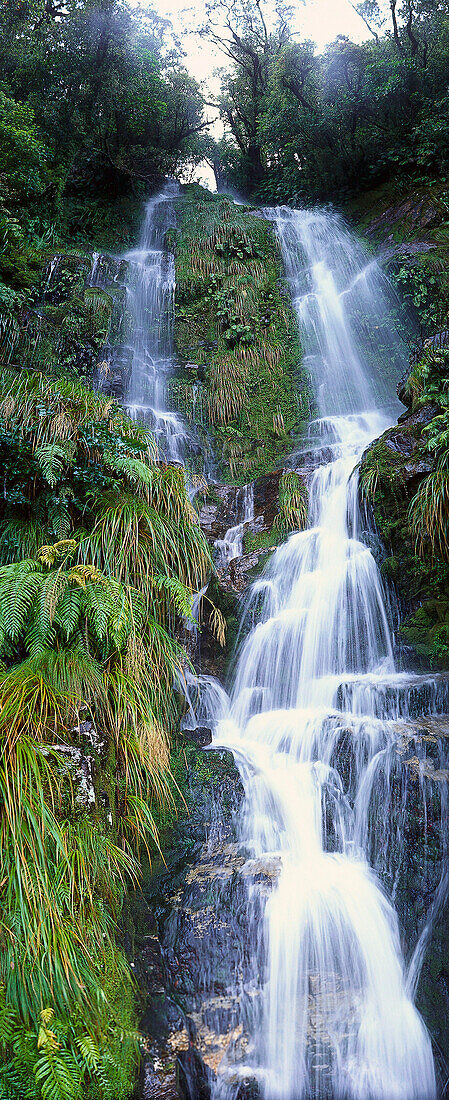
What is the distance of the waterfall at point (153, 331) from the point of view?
10039mm

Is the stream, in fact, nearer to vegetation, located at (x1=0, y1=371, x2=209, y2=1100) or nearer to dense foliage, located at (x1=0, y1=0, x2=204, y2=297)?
vegetation, located at (x1=0, y1=371, x2=209, y2=1100)

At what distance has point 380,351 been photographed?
11.4 meters

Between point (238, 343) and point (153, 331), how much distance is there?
1772 mm

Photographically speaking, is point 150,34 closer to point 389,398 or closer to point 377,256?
point 377,256

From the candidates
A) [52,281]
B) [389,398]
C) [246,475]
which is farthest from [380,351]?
[52,281]

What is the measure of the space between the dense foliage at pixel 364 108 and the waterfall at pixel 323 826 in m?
11.0

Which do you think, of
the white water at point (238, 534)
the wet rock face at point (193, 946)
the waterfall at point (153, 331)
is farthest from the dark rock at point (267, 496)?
the wet rock face at point (193, 946)

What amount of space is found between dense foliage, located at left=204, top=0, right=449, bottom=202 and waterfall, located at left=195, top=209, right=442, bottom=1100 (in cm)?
1101

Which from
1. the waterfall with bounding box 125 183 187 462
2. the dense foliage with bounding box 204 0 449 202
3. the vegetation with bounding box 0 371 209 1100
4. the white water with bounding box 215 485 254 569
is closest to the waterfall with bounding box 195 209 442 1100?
the white water with bounding box 215 485 254 569

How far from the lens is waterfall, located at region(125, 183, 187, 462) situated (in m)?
10.0

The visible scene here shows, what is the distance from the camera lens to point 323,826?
4.38 m

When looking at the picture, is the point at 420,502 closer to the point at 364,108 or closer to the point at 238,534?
the point at 238,534

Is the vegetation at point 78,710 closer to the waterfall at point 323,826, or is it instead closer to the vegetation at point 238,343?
the waterfall at point 323,826

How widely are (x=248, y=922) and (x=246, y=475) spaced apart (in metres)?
6.97
